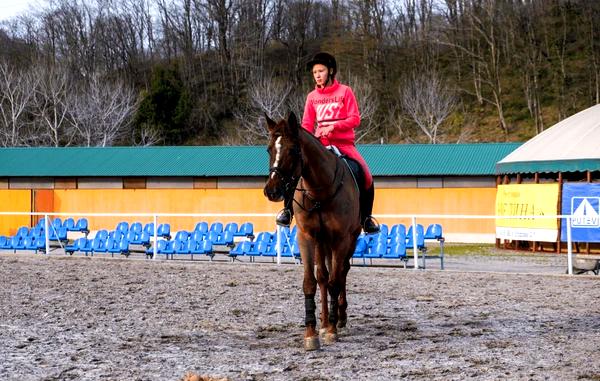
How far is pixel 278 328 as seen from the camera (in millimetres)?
9492

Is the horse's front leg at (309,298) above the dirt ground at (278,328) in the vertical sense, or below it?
above

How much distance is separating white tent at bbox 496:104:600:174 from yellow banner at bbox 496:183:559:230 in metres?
0.67

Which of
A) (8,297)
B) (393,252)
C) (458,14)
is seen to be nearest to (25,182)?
(393,252)

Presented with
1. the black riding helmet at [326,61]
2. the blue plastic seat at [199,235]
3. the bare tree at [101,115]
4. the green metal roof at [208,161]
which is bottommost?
the blue plastic seat at [199,235]

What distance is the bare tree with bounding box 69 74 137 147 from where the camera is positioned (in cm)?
6438

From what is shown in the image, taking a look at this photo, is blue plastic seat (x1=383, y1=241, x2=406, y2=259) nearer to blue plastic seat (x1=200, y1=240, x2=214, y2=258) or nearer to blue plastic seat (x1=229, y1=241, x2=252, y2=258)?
blue plastic seat (x1=229, y1=241, x2=252, y2=258)

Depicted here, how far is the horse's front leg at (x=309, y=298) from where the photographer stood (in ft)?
26.4

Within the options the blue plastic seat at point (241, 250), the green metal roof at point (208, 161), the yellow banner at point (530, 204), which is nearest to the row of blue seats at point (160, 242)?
the blue plastic seat at point (241, 250)

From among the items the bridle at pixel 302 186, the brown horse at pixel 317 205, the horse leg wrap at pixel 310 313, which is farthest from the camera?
the horse leg wrap at pixel 310 313

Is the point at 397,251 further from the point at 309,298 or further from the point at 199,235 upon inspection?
the point at 309,298

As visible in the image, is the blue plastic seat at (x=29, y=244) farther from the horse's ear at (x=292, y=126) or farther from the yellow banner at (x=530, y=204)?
the horse's ear at (x=292, y=126)

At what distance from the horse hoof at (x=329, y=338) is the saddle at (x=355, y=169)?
5.62 feet

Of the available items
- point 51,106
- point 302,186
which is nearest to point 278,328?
point 302,186

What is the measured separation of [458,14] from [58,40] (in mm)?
42793
